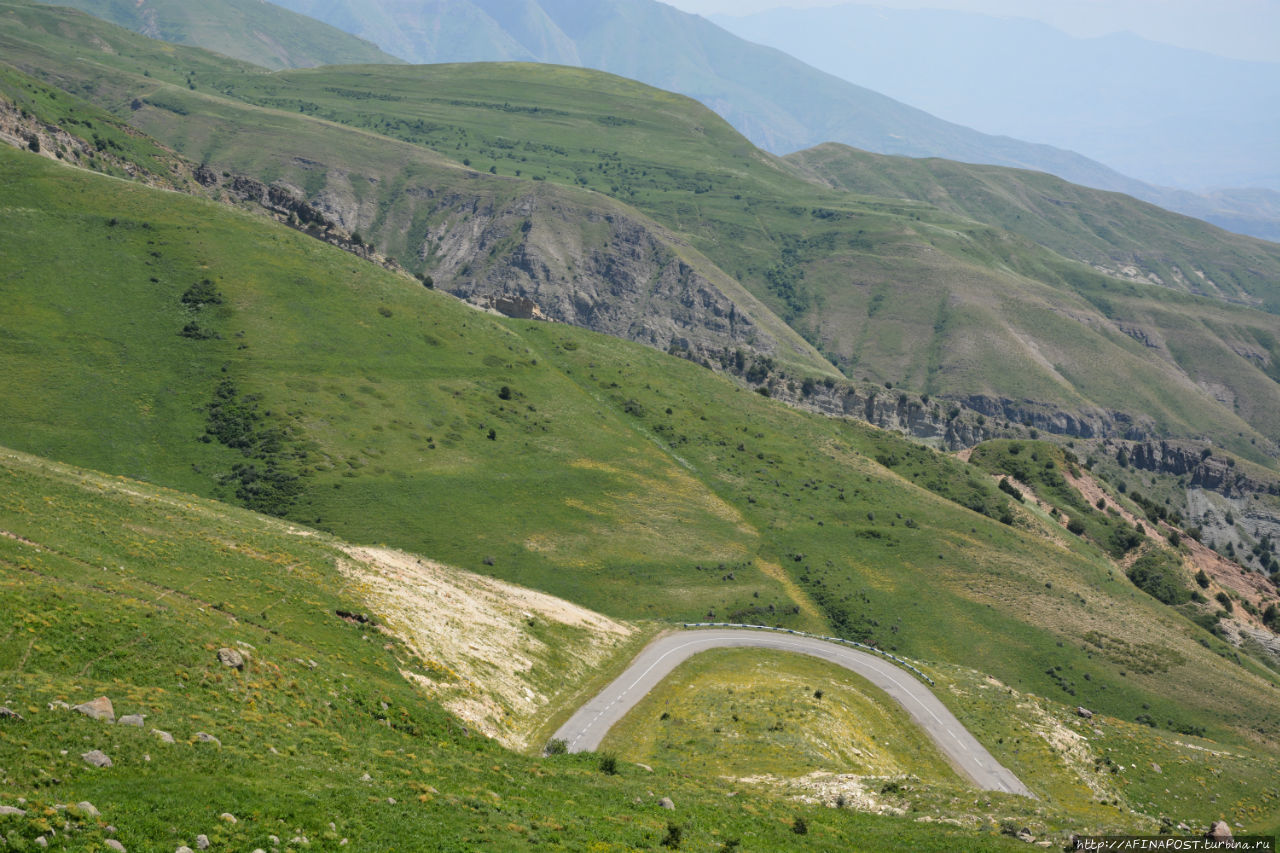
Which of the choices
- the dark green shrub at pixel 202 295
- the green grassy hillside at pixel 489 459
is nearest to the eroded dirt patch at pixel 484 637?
the green grassy hillside at pixel 489 459

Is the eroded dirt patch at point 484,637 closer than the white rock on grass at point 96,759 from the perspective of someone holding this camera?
No

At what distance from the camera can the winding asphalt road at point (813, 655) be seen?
57.6 m

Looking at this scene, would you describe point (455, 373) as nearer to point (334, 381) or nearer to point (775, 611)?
point (334, 381)

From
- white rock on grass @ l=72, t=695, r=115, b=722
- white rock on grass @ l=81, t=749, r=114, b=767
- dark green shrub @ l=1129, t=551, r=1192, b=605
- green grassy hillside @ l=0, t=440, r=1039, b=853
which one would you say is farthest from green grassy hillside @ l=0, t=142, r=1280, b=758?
white rock on grass @ l=81, t=749, r=114, b=767

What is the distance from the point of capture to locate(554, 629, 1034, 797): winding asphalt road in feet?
189

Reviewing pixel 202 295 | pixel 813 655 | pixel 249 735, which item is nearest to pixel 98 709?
pixel 249 735

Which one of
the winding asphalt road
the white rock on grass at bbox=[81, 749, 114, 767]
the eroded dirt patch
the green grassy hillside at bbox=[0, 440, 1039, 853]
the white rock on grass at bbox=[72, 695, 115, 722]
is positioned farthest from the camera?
the winding asphalt road

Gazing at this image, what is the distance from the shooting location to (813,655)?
7950 centimetres

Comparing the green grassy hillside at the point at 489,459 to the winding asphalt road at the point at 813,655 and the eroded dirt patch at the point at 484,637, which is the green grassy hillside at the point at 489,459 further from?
the eroded dirt patch at the point at 484,637

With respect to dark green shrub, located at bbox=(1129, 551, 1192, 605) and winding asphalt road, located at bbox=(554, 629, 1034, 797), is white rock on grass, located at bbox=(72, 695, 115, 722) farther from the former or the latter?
dark green shrub, located at bbox=(1129, 551, 1192, 605)

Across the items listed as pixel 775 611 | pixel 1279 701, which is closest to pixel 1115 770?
pixel 775 611

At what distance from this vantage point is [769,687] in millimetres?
65625

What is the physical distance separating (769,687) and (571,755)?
75.6ft

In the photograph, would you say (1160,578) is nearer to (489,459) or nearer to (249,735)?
(489,459)
